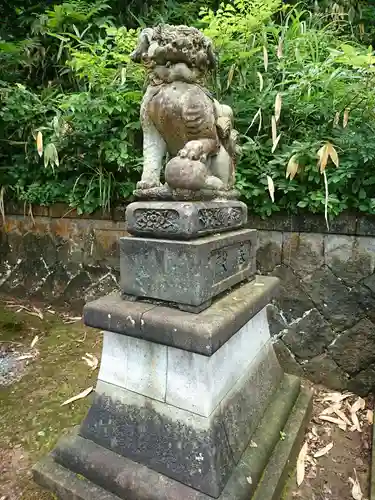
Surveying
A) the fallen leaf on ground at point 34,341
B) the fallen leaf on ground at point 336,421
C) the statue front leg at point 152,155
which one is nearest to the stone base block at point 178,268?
the statue front leg at point 152,155

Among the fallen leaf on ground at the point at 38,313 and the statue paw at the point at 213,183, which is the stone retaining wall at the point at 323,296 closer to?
the statue paw at the point at 213,183

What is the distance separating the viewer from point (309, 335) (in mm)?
3064

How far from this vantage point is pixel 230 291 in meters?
2.04

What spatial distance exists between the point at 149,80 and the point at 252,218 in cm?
171

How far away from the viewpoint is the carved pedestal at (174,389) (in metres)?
1.57

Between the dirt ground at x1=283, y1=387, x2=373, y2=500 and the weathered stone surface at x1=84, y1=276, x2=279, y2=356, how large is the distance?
1084 mm

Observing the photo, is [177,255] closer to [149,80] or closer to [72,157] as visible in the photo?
[149,80]

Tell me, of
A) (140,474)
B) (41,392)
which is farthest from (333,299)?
(41,392)

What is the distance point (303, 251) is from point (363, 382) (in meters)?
1.24

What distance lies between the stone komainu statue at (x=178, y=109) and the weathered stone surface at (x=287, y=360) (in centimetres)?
186

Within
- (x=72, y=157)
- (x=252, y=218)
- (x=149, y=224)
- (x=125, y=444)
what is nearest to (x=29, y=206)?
(x=72, y=157)

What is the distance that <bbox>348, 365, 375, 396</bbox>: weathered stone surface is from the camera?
2.87 meters

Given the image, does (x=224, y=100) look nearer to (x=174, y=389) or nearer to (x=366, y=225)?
(x=366, y=225)

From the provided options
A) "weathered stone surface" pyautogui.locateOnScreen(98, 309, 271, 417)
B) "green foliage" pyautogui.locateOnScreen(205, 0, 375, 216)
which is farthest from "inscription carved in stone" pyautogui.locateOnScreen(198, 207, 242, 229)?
"green foliage" pyautogui.locateOnScreen(205, 0, 375, 216)
